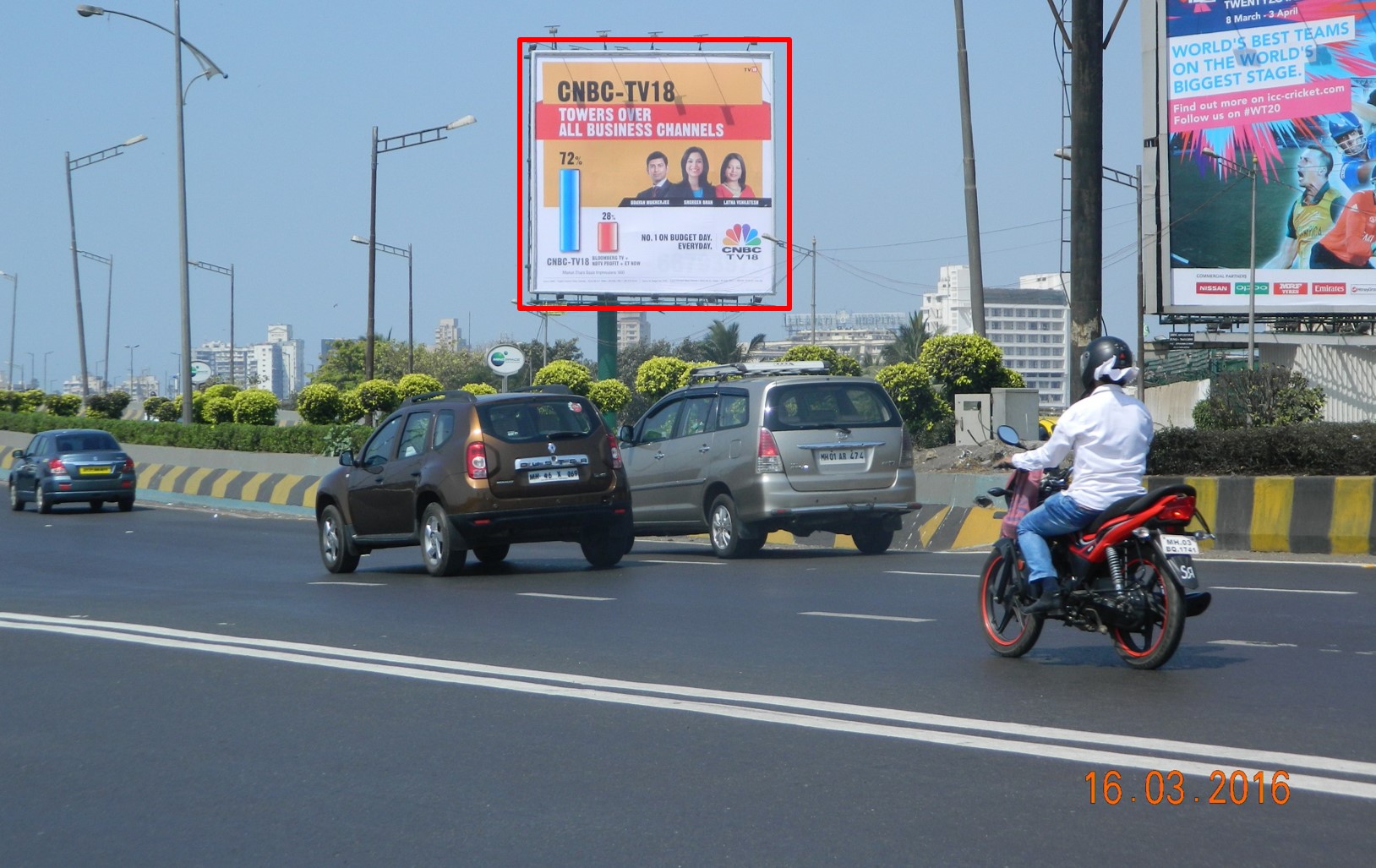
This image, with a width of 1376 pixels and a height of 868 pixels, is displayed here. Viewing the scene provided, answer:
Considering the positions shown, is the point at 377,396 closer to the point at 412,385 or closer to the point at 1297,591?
the point at 412,385

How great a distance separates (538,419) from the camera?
1442cm

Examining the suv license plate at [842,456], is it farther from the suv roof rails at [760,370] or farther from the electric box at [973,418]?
the electric box at [973,418]

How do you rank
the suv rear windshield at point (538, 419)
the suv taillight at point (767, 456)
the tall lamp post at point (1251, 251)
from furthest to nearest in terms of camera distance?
the tall lamp post at point (1251, 251) → the suv taillight at point (767, 456) → the suv rear windshield at point (538, 419)

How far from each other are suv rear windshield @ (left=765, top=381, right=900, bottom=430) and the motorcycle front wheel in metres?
6.75

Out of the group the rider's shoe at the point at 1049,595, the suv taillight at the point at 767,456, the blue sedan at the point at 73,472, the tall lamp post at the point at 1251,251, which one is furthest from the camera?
the tall lamp post at the point at 1251,251

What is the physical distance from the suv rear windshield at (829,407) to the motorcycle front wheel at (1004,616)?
6753mm

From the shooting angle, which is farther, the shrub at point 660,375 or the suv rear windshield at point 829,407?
the shrub at point 660,375

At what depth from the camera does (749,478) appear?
49.5ft

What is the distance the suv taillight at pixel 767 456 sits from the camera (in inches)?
588

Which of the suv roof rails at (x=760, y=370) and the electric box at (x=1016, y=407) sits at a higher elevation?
the suv roof rails at (x=760, y=370)

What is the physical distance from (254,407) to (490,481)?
23.5 metres

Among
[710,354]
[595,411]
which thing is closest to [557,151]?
[595,411]

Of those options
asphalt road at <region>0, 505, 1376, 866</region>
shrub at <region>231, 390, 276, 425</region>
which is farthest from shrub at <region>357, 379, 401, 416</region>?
asphalt road at <region>0, 505, 1376, 866</region>

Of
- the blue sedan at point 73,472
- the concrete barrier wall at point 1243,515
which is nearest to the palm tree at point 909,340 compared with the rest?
the blue sedan at point 73,472
